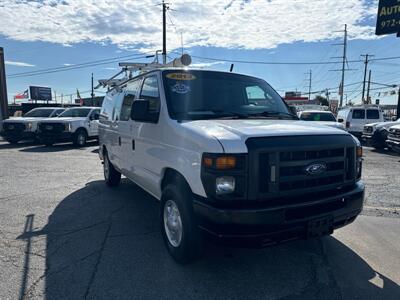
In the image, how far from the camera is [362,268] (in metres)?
3.63

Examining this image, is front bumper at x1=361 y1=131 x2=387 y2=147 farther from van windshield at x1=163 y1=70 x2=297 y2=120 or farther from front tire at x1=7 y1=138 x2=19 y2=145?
front tire at x1=7 y1=138 x2=19 y2=145

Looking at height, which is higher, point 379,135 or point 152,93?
point 152,93

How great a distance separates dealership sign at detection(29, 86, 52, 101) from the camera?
60594 millimetres

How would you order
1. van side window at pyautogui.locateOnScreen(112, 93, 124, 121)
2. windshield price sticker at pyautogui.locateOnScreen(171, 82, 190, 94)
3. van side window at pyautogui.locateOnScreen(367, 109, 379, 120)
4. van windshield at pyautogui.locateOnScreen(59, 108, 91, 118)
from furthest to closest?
van side window at pyautogui.locateOnScreen(367, 109, 379, 120), van windshield at pyautogui.locateOnScreen(59, 108, 91, 118), van side window at pyautogui.locateOnScreen(112, 93, 124, 121), windshield price sticker at pyautogui.locateOnScreen(171, 82, 190, 94)

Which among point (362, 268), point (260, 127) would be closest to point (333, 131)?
point (260, 127)

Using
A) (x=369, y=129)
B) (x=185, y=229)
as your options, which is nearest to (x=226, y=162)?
(x=185, y=229)

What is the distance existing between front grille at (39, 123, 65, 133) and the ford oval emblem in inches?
545

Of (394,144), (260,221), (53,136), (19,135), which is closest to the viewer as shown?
(260,221)

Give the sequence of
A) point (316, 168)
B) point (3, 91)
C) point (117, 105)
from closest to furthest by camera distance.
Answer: point (316, 168)
point (117, 105)
point (3, 91)

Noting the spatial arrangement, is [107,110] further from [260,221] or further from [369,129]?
[369,129]

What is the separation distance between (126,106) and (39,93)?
64.1 m

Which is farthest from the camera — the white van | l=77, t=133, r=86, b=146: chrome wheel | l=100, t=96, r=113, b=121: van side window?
the white van

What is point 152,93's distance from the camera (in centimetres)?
442

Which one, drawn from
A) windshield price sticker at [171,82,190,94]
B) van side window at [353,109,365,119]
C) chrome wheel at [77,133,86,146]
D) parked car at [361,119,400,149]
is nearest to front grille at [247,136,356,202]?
windshield price sticker at [171,82,190,94]
